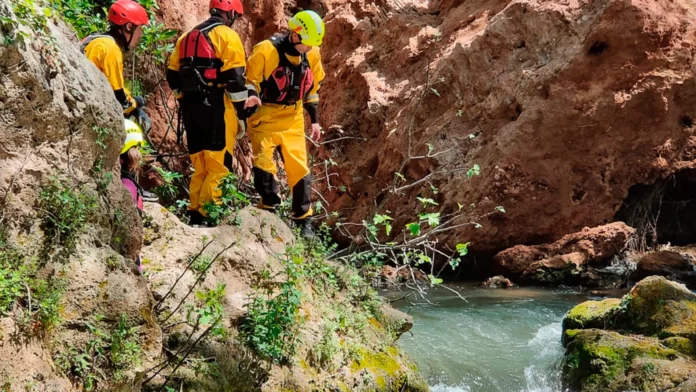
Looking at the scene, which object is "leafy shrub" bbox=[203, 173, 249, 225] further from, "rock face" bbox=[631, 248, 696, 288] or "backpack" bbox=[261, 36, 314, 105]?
"rock face" bbox=[631, 248, 696, 288]

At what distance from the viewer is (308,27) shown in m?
4.61

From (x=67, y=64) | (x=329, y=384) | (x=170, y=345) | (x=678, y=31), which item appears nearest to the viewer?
(x=67, y=64)

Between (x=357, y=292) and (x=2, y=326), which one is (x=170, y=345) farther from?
(x=357, y=292)

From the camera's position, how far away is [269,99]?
4824 millimetres

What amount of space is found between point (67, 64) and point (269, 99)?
7.09 ft

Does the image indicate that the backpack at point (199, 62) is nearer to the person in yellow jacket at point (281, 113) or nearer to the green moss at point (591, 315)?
the person in yellow jacket at point (281, 113)

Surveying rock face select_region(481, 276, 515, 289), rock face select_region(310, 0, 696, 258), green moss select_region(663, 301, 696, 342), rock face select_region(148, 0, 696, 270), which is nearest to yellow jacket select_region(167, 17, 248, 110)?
rock face select_region(148, 0, 696, 270)

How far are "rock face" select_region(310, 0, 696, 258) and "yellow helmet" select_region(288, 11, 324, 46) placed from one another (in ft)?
14.6

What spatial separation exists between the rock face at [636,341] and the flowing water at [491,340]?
285mm

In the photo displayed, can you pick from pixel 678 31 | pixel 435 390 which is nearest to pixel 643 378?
pixel 435 390

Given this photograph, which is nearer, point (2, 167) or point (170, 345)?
point (2, 167)

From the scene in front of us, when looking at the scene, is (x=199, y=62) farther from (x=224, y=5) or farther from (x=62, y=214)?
(x=62, y=214)

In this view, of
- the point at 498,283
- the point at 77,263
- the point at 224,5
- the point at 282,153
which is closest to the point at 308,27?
the point at 224,5

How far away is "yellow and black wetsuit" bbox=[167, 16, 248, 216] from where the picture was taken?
4.39 metres
